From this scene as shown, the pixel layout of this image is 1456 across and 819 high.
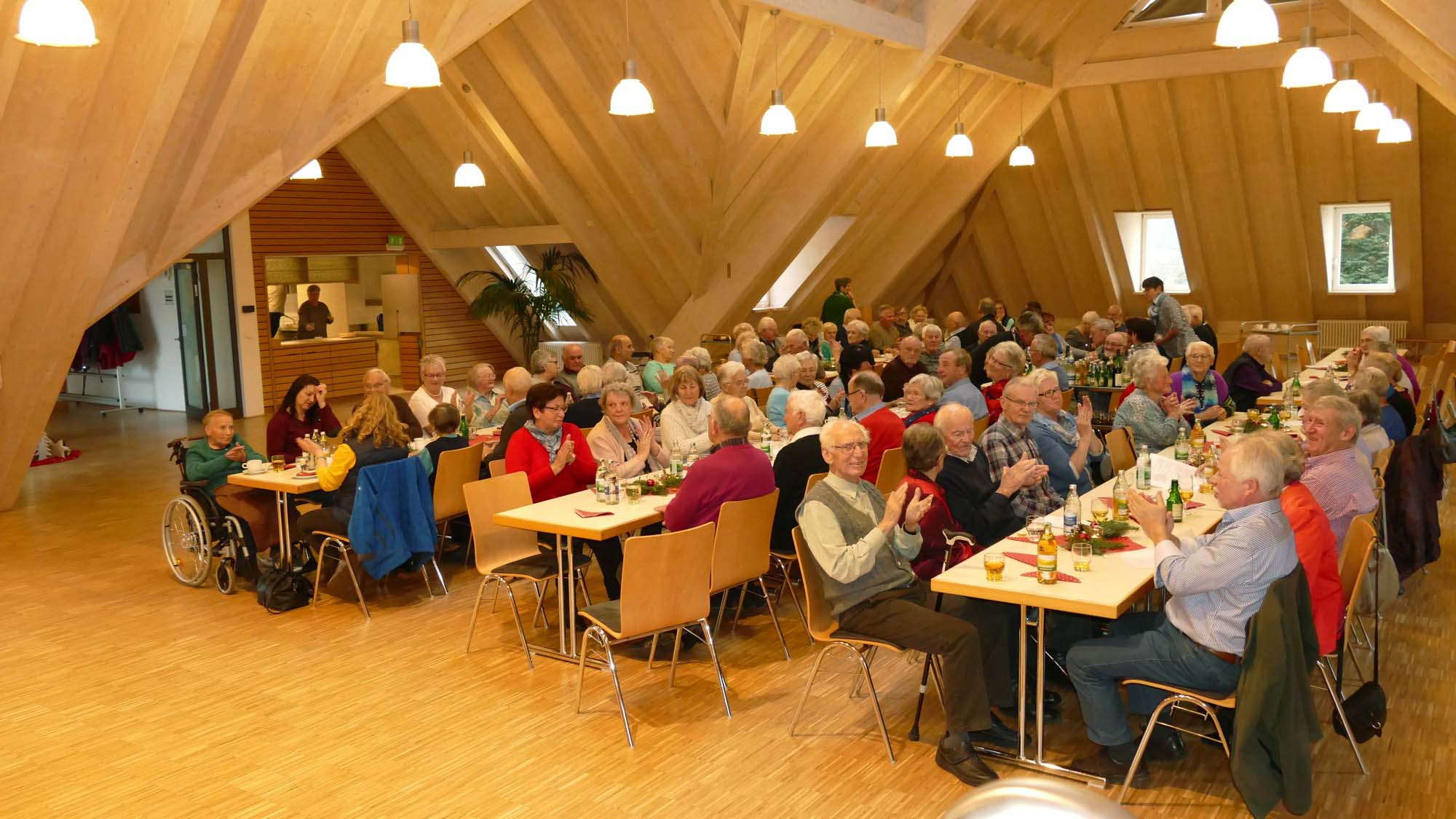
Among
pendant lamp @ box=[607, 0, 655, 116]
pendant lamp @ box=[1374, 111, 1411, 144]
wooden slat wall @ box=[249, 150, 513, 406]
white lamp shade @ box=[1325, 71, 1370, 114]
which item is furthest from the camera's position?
wooden slat wall @ box=[249, 150, 513, 406]

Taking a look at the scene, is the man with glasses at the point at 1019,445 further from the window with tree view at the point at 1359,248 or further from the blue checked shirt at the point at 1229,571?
the window with tree view at the point at 1359,248

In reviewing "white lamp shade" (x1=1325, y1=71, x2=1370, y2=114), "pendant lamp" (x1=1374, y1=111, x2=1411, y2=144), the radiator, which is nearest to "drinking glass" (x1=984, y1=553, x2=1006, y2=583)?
"white lamp shade" (x1=1325, y1=71, x2=1370, y2=114)

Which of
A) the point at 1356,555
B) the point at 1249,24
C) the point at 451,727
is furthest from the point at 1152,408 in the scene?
the point at 451,727

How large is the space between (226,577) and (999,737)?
4.76 m

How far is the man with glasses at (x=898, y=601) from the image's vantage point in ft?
14.3

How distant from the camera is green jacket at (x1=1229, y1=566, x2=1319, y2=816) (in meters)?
3.58

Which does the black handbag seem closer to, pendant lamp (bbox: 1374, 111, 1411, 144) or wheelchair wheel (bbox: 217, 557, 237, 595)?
wheelchair wheel (bbox: 217, 557, 237, 595)

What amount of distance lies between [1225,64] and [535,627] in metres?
11.4

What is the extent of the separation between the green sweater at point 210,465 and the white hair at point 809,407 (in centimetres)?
336

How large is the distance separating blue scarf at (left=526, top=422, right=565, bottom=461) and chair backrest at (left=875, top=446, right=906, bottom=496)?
5.79 ft

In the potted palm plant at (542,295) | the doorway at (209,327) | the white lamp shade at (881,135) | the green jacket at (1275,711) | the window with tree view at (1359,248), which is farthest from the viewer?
the window with tree view at (1359,248)

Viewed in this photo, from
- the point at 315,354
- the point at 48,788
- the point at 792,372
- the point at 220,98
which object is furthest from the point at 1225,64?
the point at 48,788

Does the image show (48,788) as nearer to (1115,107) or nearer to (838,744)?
(838,744)

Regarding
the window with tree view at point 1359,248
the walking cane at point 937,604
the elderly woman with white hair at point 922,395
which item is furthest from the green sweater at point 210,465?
the window with tree view at point 1359,248
